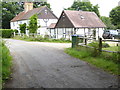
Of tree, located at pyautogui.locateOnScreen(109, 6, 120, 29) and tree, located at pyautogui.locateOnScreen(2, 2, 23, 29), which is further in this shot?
tree, located at pyautogui.locateOnScreen(2, 2, 23, 29)

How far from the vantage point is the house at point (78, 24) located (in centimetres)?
2764

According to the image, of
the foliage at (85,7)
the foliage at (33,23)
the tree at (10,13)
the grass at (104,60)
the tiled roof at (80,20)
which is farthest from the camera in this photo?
the tree at (10,13)

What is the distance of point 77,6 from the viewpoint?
1752 inches

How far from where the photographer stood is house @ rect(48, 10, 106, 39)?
1088 inches

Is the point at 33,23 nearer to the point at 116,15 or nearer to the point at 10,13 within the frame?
the point at 116,15

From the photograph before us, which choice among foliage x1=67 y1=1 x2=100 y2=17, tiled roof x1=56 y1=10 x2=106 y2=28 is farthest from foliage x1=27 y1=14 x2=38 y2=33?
foliage x1=67 y1=1 x2=100 y2=17

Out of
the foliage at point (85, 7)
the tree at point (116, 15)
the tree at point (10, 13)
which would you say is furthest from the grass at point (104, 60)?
the tree at point (10, 13)

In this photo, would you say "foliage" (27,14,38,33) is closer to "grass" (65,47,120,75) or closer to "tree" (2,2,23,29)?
"grass" (65,47,120,75)

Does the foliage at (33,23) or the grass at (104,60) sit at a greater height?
the foliage at (33,23)

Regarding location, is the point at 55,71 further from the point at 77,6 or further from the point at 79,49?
the point at 77,6

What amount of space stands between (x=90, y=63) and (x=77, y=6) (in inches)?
1513

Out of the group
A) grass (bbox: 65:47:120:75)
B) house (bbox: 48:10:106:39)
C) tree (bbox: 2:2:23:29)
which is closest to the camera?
grass (bbox: 65:47:120:75)

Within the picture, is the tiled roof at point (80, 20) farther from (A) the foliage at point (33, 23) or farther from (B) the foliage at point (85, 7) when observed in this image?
(B) the foliage at point (85, 7)

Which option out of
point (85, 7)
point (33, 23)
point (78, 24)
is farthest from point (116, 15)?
point (85, 7)
